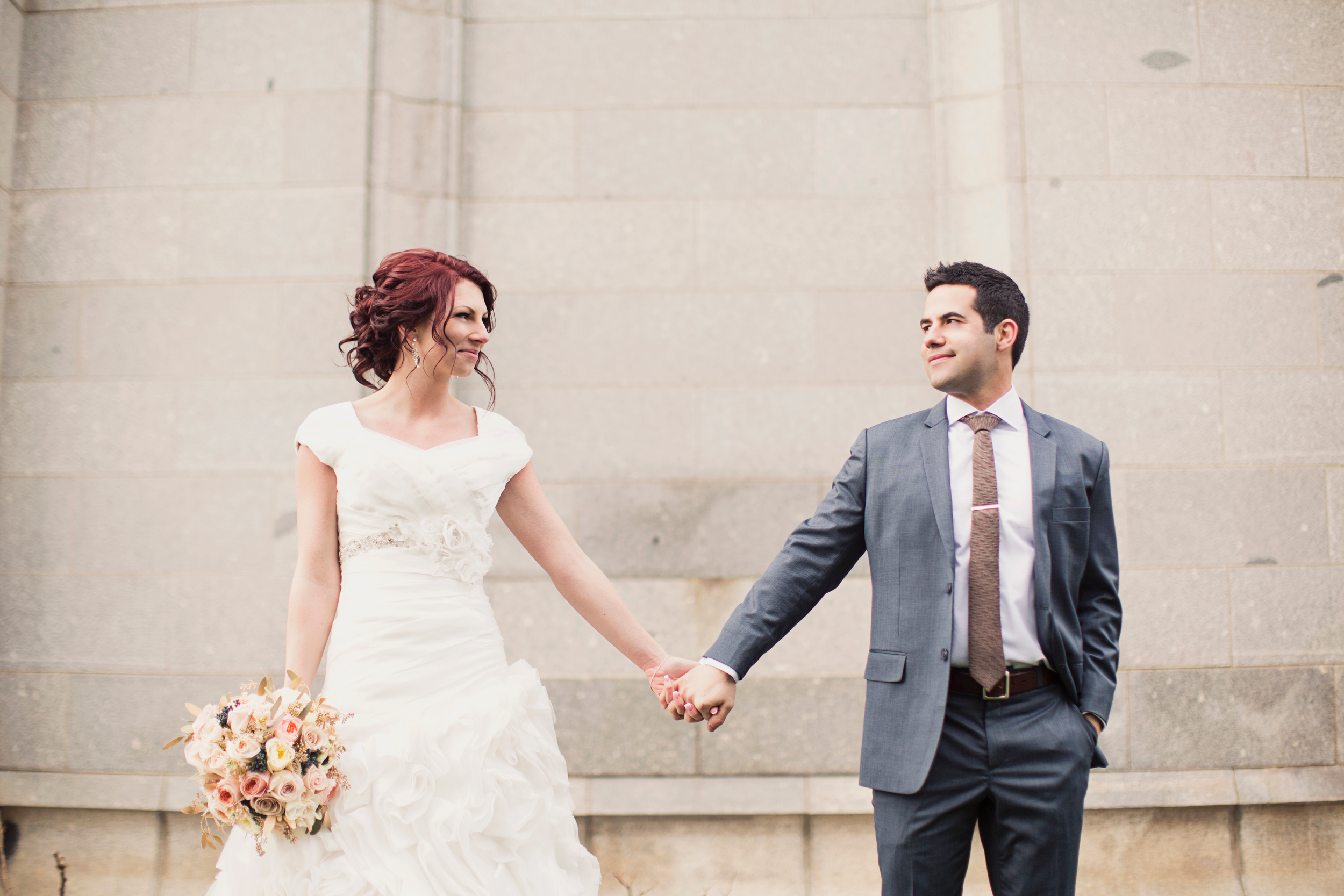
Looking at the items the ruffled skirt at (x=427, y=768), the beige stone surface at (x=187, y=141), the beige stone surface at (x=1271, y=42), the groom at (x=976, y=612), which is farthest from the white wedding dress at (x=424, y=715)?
the beige stone surface at (x=1271, y=42)

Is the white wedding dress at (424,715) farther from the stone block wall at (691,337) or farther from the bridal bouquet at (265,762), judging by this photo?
the stone block wall at (691,337)

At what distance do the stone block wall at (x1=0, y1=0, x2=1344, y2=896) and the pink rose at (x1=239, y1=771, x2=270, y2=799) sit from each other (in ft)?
6.99

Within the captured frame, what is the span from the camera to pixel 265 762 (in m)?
2.02

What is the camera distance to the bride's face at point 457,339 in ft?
8.25

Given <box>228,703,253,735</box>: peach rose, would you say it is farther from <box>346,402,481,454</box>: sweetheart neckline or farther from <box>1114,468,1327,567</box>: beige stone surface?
<box>1114,468,1327,567</box>: beige stone surface

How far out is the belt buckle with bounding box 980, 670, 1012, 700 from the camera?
2244 millimetres

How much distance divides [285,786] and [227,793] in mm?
131

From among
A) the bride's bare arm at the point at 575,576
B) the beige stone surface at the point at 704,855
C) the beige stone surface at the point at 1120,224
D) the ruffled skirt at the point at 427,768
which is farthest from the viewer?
the beige stone surface at the point at 1120,224

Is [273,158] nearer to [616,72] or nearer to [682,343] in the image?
[616,72]

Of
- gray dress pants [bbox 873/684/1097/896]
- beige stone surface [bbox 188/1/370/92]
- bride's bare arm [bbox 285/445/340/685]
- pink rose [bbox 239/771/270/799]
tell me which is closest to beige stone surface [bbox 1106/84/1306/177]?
gray dress pants [bbox 873/684/1097/896]

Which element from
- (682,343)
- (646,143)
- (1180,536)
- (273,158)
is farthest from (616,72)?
(1180,536)

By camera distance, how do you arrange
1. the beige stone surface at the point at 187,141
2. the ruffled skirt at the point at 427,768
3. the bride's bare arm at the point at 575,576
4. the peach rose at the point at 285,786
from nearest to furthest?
the peach rose at the point at 285,786
the ruffled skirt at the point at 427,768
the bride's bare arm at the point at 575,576
the beige stone surface at the point at 187,141

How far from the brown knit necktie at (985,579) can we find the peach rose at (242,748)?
177 centimetres

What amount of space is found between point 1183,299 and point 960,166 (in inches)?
48.8
